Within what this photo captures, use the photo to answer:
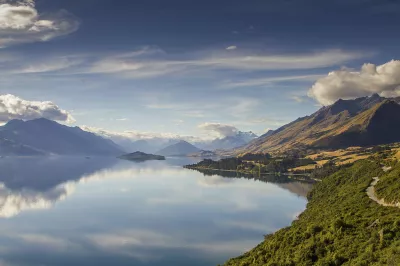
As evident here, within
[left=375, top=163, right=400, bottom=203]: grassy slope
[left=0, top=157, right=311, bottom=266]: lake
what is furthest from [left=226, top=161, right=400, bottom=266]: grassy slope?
[left=0, top=157, right=311, bottom=266]: lake

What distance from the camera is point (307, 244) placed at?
5603cm

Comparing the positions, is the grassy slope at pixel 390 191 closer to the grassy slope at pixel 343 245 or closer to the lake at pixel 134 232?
the grassy slope at pixel 343 245

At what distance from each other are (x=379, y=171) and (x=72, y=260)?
12425cm

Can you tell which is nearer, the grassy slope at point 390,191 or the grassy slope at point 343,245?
the grassy slope at point 343,245

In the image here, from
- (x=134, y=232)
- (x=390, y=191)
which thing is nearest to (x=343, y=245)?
(x=390, y=191)

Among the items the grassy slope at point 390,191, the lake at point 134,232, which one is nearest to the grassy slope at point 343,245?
the grassy slope at point 390,191

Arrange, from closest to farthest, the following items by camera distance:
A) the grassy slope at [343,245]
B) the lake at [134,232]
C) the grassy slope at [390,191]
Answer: the grassy slope at [343,245], the grassy slope at [390,191], the lake at [134,232]

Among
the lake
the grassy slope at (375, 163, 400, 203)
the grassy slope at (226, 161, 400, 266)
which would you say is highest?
the grassy slope at (375, 163, 400, 203)

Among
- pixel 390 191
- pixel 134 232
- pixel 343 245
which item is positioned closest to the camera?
pixel 343 245

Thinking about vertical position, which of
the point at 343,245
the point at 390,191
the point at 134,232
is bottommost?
the point at 134,232

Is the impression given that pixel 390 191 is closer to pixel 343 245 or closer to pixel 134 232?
pixel 343 245

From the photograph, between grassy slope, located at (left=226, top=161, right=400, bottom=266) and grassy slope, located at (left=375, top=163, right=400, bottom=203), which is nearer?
grassy slope, located at (left=226, top=161, right=400, bottom=266)

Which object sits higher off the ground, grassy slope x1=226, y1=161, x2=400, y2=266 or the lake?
grassy slope x1=226, y1=161, x2=400, y2=266

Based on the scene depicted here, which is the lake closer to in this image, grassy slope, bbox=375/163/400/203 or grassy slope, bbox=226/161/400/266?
grassy slope, bbox=226/161/400/266
